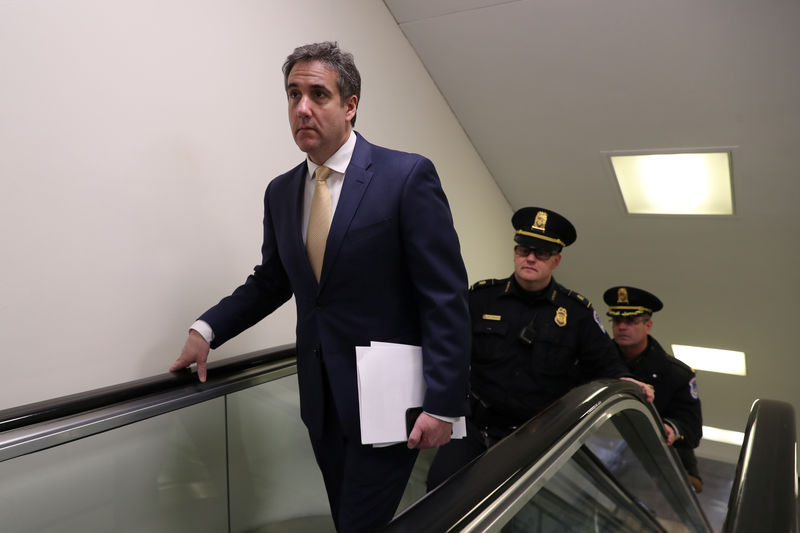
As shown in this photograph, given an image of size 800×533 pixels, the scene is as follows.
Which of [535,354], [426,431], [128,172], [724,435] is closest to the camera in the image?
[426,431]

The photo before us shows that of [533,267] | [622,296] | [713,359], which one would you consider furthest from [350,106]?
[713,359]

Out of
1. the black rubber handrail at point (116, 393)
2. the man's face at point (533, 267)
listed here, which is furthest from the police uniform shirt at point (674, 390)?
the black rubber handrail at point (116, 393)

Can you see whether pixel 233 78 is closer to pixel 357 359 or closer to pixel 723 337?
pixel 357 359

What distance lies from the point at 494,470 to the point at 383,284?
47 centimetres

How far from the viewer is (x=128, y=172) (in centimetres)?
203

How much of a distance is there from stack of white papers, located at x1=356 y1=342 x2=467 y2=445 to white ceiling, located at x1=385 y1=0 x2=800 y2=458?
8.85 feet

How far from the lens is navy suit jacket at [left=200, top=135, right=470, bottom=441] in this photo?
1.39 meters

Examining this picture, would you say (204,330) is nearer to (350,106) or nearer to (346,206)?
(346,206)

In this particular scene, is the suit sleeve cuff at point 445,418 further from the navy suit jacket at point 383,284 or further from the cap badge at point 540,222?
the cap badge at point 540,222

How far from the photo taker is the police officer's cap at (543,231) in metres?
2.88

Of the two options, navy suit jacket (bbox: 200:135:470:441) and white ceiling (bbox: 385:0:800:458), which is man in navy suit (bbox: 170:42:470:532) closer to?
navy suit jacket (bbox: 200:135:470:441)

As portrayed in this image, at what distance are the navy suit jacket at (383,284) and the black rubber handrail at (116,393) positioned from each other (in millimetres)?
468

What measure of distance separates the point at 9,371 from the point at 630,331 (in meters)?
3.40

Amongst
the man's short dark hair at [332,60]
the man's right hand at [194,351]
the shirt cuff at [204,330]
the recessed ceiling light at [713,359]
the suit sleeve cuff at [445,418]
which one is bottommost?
the recessed ceiling light at [713,359]
